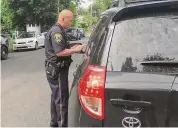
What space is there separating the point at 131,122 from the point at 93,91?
35 centimetres

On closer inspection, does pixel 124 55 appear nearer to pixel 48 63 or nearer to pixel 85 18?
pixel 48 63

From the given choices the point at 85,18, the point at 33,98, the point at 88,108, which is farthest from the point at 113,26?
the point at 85,18

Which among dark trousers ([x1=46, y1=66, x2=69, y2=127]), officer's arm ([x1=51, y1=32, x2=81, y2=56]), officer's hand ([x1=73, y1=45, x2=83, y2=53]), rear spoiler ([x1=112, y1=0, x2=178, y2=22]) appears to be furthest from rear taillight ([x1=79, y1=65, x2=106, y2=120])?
dark trousers ([x1=46, y1=66, x2=69, y2=127])

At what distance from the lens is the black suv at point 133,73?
231 centimetres

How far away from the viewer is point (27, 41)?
A: 78.7 ft

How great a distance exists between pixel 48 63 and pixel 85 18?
2609 inches

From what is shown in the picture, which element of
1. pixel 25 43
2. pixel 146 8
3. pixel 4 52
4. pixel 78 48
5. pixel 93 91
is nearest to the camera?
pixel 93 91

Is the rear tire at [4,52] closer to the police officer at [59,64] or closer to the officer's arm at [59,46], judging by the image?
the police officer at [59,64]

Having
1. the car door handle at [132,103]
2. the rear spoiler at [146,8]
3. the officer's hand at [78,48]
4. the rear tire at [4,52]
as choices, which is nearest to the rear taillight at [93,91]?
the car door handle at [132,103]

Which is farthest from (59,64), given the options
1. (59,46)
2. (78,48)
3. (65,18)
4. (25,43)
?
(25,43)

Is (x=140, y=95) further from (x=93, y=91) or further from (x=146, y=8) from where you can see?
(x=146, y=8)

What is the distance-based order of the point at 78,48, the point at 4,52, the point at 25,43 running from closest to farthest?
the point at 78,48, the point at 4,52, the point at 25,43

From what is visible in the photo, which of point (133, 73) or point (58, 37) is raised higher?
point (58, 37)

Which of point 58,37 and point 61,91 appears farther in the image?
point 61,91
